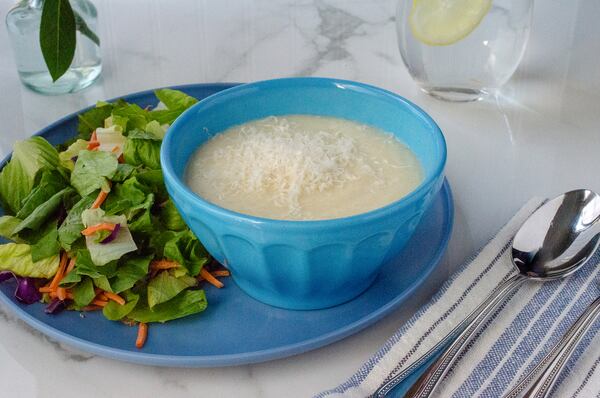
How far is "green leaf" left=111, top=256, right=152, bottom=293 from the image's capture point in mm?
941

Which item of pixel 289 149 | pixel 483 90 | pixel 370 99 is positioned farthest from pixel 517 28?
pixel 289 149

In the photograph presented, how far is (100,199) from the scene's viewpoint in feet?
3.38

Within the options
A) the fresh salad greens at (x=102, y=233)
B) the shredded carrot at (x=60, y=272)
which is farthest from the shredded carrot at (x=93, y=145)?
the shredded carrot at (x=60, y=272)

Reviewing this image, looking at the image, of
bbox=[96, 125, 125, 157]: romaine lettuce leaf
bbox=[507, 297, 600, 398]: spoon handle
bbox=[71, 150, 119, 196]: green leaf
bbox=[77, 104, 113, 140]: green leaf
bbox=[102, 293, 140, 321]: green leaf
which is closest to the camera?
bbox=[507, 297, 600, 398]: spoon handle

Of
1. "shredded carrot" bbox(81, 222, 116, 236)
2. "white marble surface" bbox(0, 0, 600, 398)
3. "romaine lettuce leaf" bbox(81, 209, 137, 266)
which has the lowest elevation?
"white marble surface" bbox(0, 0, 600, 398)

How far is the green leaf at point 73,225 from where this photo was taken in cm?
98

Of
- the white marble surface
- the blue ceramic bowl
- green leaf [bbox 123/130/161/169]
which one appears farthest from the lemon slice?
green leaf [bbox 123/130/161/169]

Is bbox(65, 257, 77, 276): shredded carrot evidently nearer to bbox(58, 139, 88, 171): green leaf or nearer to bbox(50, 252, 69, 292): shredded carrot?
bbox(50, 252, 69, 292): shredded carrot

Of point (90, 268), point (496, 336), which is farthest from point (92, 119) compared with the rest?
point (496, 336)

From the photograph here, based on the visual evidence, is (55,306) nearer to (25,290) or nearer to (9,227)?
(25,290)

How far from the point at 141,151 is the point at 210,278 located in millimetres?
243

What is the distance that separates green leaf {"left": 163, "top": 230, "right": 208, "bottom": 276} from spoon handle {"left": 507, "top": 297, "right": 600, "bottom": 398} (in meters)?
0.42

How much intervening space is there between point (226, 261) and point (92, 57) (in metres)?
0.78

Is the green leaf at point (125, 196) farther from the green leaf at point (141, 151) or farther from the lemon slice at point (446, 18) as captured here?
the lemon slice at point (446, 18)
